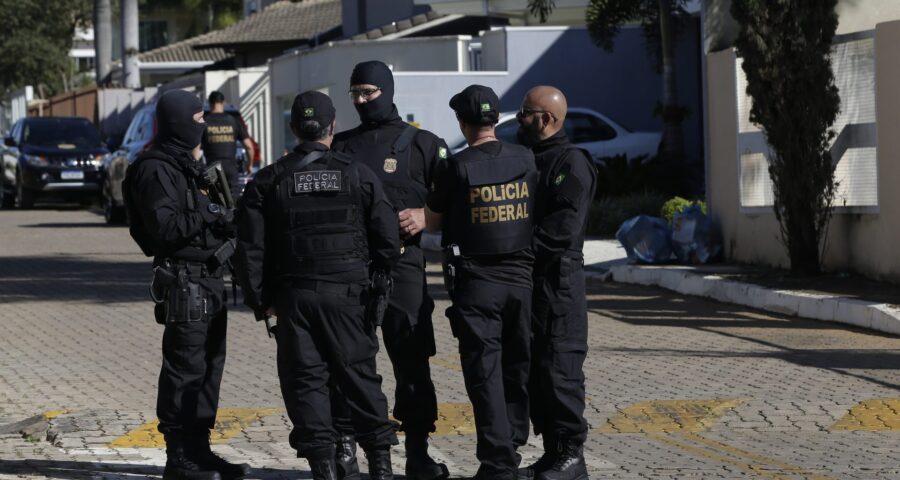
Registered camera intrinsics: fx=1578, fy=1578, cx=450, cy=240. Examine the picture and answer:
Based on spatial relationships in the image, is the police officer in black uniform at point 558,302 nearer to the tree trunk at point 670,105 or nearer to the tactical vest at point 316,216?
the tactical vest at point 316,216

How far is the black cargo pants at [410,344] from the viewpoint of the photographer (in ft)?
23.5

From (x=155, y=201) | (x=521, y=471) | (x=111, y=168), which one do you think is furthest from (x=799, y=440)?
(x=111, y=168)

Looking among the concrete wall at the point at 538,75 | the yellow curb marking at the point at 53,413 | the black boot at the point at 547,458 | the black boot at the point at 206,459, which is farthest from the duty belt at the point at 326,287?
the concrete wall at the point at 538,75

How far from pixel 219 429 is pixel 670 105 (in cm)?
1547

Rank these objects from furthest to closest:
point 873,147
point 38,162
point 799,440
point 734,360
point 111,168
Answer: point 38,162 → point 111,168 → point 873,147 → point 734,360 → point 799,440

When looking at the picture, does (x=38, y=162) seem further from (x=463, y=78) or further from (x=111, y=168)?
(x=463, y=78)

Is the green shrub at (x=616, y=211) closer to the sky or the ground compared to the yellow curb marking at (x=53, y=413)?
closer to the sky

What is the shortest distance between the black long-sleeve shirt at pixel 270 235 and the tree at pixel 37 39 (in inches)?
2358

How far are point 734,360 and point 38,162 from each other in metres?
21.1

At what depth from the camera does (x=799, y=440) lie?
27.0ft

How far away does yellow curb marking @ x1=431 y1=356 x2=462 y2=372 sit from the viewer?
35.5 ft

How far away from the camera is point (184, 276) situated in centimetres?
714

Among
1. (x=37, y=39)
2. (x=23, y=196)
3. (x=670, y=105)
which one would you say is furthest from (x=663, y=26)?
(x=37, y=39)

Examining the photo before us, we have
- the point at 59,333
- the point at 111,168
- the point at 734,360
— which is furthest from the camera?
the point at 111,168
